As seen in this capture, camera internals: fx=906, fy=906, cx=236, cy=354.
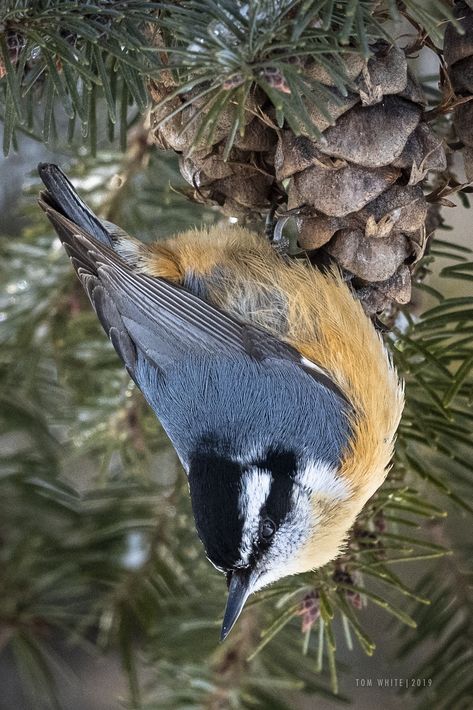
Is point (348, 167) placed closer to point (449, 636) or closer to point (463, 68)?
point (463, 68)

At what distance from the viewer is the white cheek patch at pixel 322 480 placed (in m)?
1.42

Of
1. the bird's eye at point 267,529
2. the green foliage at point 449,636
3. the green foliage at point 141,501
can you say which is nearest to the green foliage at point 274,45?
the green foliage at point 141,501

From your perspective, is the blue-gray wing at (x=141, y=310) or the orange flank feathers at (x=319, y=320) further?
the blue-gray wing at (x=141, y=310)

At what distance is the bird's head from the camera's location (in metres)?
1.37

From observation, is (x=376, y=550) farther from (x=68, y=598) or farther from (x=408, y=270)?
(x=68, y=598)

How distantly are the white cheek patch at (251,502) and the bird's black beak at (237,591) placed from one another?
0.02 m

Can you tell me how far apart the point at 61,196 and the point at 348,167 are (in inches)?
24.9

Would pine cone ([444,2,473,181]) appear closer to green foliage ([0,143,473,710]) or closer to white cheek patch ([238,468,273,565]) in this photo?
green foliage ([0,143,473,710])

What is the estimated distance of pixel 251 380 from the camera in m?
1.51

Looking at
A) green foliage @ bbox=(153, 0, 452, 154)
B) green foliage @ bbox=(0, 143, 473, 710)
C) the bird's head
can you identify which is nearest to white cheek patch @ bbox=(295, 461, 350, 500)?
the bird's head

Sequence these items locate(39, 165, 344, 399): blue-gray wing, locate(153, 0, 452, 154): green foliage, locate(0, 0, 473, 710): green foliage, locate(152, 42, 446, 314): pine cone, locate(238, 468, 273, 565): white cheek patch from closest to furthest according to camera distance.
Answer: locate(153, 0, 452, 154): green foliage, locate(152, 42, 446, 314): pine cone, locate(0, 0, 473, 710): green foliage, locate(238, 468, 273, 565): white cheek patch, locate(39, 165, 344, 399): blue-gray wing

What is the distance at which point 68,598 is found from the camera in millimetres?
1862

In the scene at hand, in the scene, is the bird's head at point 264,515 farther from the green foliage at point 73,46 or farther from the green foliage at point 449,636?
the green foliage at point 73,46

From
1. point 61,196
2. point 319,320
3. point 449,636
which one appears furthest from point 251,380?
point 449,636
